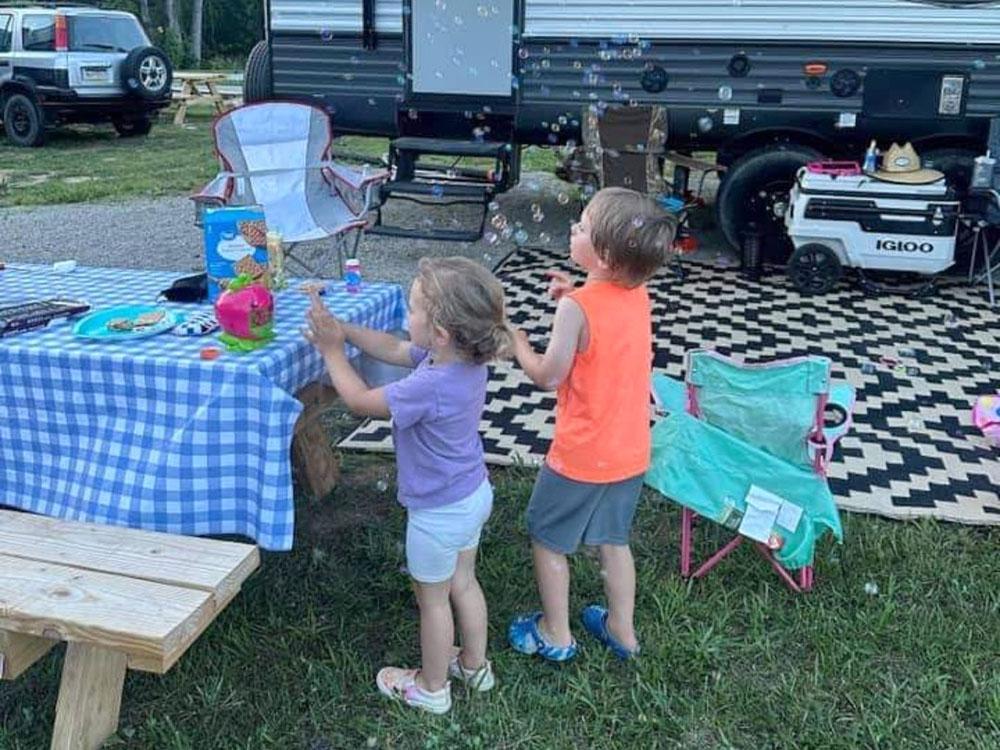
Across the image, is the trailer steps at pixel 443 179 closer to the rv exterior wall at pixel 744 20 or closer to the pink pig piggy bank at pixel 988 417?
the rv exterior wall at pixel 744 20

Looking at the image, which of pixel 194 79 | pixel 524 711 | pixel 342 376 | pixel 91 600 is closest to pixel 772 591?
pixel 524 711

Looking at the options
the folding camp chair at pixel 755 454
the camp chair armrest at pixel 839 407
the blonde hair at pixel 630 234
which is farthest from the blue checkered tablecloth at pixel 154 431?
the camp chair armrest at pixel 839 407

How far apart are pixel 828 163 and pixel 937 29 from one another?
980 millimetres

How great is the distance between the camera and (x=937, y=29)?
226 inches

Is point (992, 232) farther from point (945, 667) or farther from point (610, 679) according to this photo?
point (610, 679)

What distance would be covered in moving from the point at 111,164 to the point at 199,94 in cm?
628

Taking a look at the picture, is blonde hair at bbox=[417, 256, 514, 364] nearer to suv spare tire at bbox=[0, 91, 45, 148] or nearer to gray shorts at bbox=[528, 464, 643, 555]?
gray shorts at bbox=[528, 464, 643, 555]

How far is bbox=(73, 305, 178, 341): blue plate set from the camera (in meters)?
2.29

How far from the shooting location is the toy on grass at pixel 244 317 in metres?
2.21

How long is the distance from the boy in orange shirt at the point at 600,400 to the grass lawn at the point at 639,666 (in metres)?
0.17

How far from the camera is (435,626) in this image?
2.19 meters

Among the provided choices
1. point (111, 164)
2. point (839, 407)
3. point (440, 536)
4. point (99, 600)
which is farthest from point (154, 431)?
point (111, 164)

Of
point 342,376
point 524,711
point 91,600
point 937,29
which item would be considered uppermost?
point 937,29

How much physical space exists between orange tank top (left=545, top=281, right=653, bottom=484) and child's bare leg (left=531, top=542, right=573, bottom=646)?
0.21m
